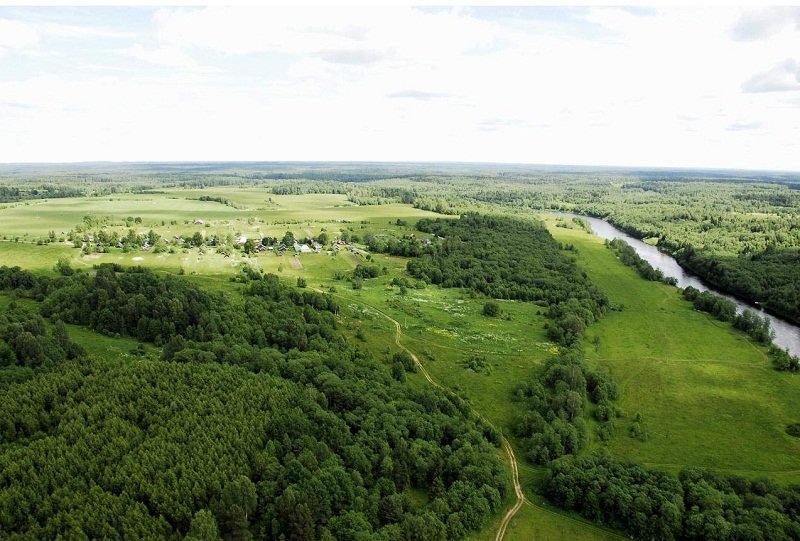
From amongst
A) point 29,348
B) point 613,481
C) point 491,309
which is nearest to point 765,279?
point 491,309

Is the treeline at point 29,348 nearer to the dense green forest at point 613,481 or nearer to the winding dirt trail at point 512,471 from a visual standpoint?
the winding dirt trail at point 512,471

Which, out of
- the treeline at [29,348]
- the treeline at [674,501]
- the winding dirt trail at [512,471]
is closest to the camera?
the treeline at [674,501]

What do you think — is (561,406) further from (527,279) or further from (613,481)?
(527,279)

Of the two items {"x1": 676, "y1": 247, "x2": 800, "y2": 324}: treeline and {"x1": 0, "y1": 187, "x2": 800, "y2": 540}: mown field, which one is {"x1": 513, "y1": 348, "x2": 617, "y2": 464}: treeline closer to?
{"x1": 0, "y1": 187, "x2": 800, "y2": 540}: mown field

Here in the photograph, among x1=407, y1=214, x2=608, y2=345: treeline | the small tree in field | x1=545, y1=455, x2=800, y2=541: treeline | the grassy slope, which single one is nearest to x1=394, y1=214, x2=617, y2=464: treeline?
x1=407, y1=214, x2=608, y2=345: treeline

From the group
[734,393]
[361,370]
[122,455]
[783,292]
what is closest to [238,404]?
[122,455]

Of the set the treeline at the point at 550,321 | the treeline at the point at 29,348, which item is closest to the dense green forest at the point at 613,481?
the treeline at the point at 550,321

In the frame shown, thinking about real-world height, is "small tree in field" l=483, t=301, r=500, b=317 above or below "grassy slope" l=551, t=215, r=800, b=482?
above
